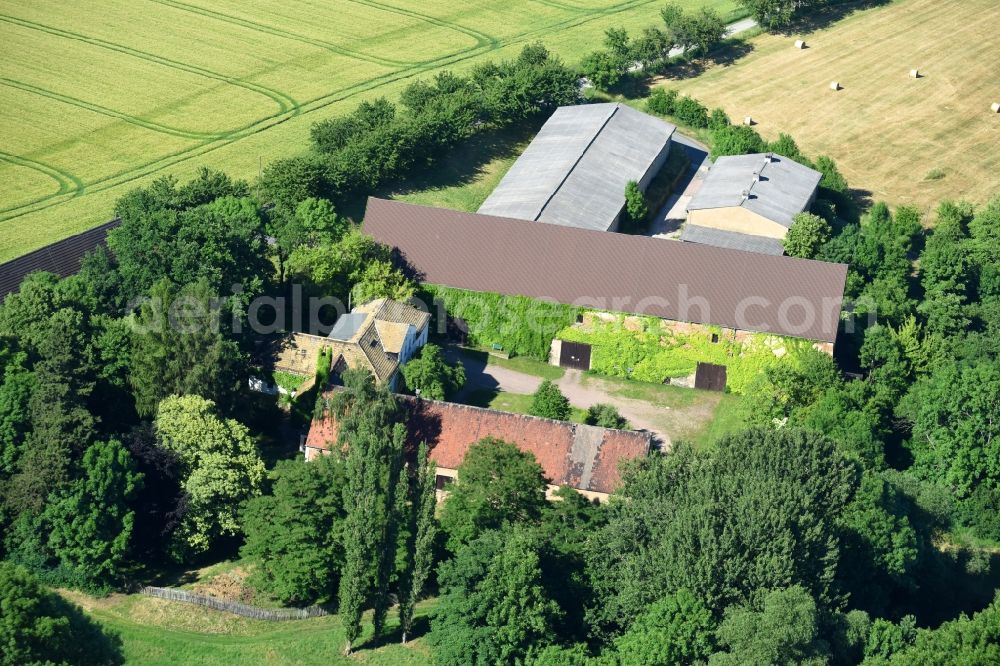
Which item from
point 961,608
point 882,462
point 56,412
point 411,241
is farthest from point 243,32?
point 961,608

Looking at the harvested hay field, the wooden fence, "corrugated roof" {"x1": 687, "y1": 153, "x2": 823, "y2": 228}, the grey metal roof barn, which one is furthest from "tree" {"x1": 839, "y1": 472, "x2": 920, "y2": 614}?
the harvested hay field

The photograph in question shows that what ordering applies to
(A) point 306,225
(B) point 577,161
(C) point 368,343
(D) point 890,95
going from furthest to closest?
(D) point 890,95 < (B) point 577,161 < (A) point 306,225 < (C) point 368,343

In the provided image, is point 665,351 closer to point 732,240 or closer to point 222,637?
point 732,240

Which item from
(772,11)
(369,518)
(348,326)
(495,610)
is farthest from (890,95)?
(495,610)

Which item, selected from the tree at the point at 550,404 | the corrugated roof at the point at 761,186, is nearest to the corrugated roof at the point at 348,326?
the tree at the point at 550,404

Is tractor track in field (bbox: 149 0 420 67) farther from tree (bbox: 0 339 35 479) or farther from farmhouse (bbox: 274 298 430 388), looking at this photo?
tree (bbox: 0 339 35 479)

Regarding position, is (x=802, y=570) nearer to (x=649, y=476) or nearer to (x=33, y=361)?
(x=649, y=476)
